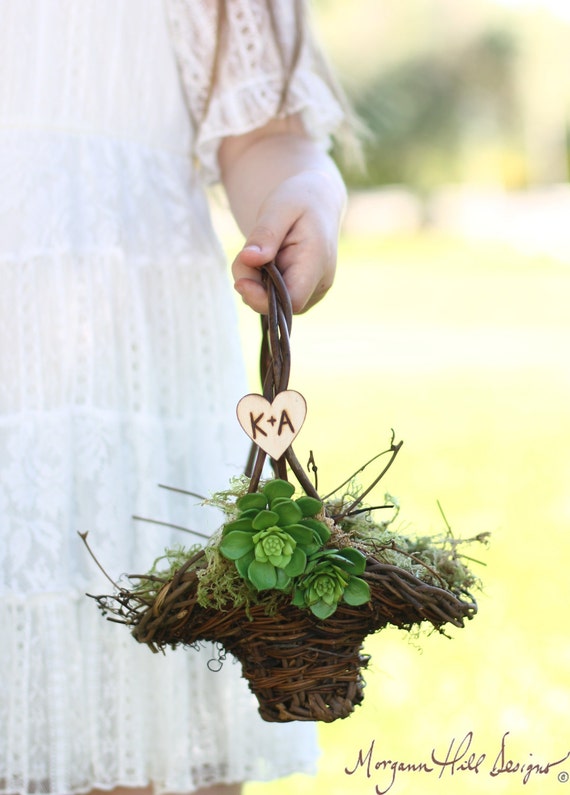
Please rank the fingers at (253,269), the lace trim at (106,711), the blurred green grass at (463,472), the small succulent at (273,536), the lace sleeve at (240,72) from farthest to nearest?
1. the blurred green grass at (463,472)
2. the lace sleeve at (240,72)
3. the lace trim at (106,711)
4. the fingers at (253,269)
5. the small succulent at (273,536)

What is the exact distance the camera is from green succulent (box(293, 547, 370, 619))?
0.84 metres

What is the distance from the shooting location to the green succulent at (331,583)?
33.0 inches

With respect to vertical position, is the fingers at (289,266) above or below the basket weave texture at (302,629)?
above

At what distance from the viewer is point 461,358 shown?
7133 millimetres

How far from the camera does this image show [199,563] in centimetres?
91

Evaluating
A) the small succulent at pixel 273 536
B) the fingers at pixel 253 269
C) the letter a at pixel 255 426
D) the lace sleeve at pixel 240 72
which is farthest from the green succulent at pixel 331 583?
the lace sleeve at pixel 240 72

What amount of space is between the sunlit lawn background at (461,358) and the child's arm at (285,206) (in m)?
0.26

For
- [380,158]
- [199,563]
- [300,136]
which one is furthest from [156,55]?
[380,158]

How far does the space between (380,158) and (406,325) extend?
35.5ft

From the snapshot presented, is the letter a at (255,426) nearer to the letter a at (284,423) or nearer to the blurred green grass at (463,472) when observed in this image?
the letter a at (284,423)

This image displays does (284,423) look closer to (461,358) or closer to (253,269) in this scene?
(253,269)

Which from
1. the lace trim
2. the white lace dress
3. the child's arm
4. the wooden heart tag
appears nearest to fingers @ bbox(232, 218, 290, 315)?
the child's arm

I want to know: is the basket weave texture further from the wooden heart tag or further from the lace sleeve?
the lace sleeve

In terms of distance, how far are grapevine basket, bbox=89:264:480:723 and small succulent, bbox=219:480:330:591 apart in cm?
2
